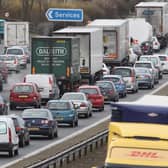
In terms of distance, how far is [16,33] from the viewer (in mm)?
83625

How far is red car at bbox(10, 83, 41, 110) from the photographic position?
1839 inches

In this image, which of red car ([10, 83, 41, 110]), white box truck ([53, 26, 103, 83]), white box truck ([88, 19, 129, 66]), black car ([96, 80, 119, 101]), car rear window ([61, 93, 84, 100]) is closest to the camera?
car rear window ([61, 93, 84, 100])

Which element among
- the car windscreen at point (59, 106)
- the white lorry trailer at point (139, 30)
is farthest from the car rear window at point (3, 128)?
the white lorry trailer at point (139, 30)

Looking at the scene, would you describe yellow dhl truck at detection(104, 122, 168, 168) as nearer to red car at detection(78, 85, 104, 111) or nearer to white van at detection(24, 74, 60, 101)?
red car at detection(78, 85, 104, 111)

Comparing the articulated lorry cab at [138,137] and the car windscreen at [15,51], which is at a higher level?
the articulated lorry cab at [138,137]

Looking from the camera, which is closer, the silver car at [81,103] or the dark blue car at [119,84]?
the silver car at [81,103]

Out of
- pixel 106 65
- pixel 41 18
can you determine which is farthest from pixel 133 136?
pixel 41 18

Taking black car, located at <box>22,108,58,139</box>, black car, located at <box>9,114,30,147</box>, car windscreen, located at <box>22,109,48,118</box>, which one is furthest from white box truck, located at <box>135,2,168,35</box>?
black car, located at <box>9,114,30,147</box>

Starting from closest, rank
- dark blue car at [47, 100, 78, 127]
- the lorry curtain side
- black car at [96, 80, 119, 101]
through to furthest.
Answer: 1. the lorry curtain side
2. dark blue car at [47, 100, 78, 127]
3. black car at [96, 80, 119, 101]

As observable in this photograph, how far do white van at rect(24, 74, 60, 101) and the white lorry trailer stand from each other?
37.4 metres

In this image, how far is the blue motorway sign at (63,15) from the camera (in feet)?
230

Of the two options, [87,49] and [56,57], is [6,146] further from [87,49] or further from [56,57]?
[87,49]

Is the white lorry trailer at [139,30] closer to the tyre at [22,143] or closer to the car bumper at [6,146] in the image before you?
the tyre at [22,143]

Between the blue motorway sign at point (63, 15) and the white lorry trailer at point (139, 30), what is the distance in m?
15.8
